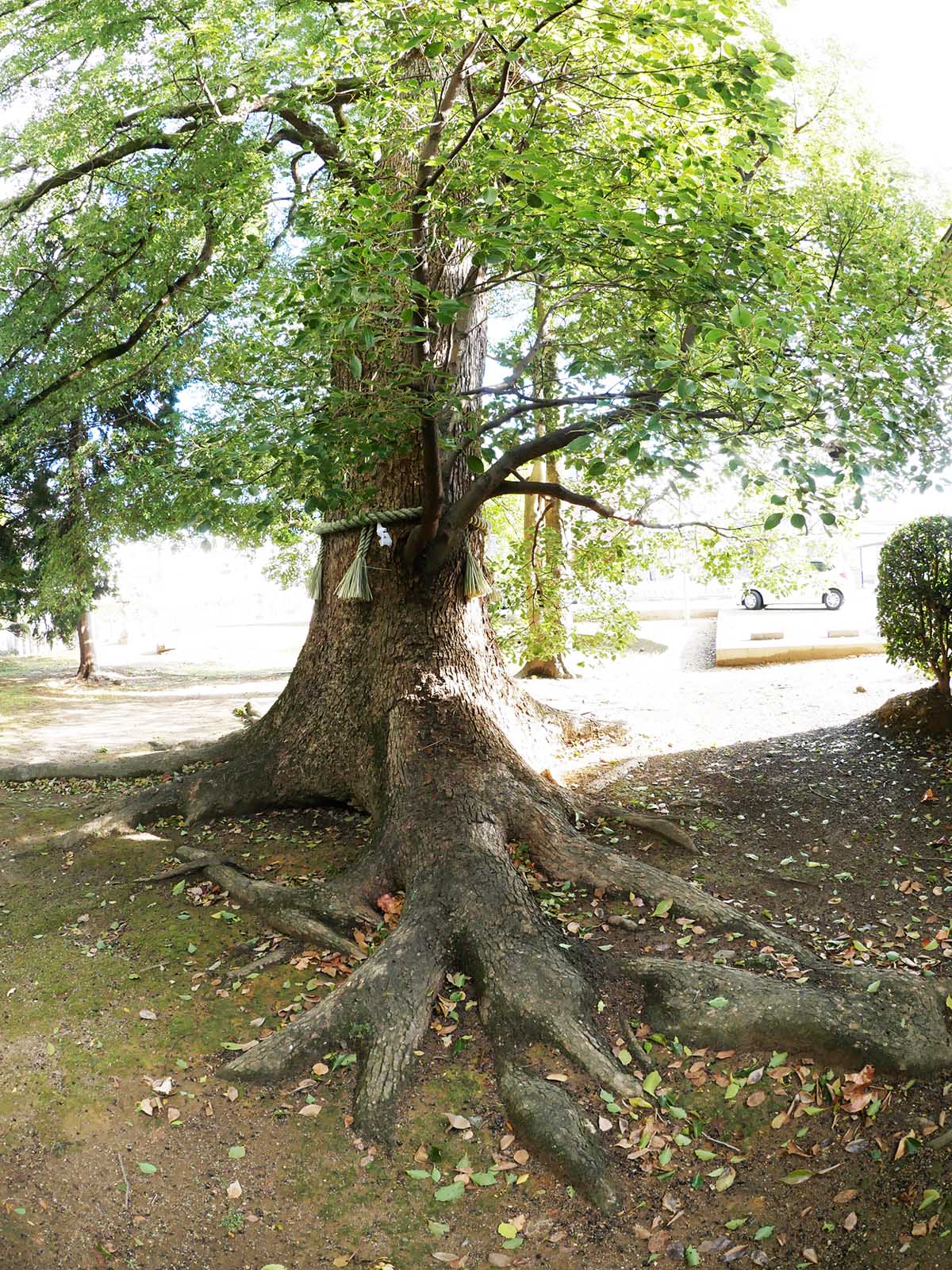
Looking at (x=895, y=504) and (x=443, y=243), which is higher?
(x=443, y=243)

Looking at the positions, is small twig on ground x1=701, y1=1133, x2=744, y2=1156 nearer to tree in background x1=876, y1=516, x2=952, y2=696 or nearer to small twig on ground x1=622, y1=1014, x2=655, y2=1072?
small twig on ground x1=622, y1=1014, x2=655, y2=1072

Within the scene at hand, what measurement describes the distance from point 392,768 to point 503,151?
3.48m

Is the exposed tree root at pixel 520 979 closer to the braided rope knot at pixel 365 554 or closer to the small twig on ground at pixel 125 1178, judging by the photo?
the small twig on ground at pixel 125 1178

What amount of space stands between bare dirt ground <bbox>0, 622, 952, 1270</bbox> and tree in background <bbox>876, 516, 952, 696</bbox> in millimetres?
1275

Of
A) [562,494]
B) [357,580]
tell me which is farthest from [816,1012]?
[357,580]

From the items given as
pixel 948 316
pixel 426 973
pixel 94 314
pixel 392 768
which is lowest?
pixel 426 973

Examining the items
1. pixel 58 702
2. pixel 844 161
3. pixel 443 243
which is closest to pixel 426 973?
pixel 443 243

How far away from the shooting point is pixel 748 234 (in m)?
4.47

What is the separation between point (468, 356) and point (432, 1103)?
15.7 ft

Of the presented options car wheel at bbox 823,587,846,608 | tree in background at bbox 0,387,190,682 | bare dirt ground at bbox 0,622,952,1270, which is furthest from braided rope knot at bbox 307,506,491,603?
car wheel at bbox 823,587,846,608

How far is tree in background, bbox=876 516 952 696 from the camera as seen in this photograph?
7.45 metres

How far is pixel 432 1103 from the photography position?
4203mm

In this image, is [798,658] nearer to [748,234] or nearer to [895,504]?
[895,504]

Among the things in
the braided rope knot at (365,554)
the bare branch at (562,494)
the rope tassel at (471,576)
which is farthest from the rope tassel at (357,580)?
the bare branch at (562,494)
